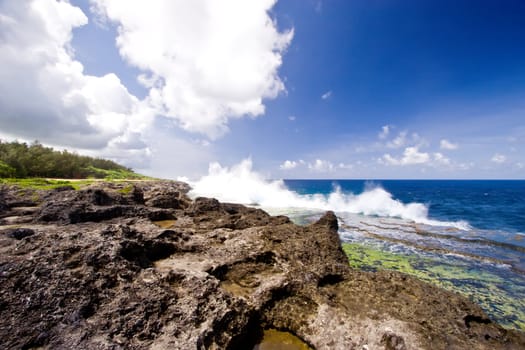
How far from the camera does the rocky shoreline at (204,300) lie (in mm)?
4277

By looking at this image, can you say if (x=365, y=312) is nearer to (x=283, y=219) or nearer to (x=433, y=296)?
(x=433, y=296)

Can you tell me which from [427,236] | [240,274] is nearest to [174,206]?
[240,274]

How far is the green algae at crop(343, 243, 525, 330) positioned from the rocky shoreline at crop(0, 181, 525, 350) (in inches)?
238

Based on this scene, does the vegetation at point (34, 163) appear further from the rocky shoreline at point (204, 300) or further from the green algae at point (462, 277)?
the green algae at point (462, 277)

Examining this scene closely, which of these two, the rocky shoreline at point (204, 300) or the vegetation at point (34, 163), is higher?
the vegetation at point (34, 163)

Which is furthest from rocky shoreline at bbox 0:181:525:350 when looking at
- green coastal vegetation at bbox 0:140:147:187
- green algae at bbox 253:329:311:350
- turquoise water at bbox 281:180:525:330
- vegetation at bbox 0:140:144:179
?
vegetation at bbox 0:140:144:179

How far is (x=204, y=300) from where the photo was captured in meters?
5.47

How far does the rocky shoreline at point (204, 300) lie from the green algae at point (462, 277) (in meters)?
6.04

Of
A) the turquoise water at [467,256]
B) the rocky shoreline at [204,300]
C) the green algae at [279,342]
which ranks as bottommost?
the turquoise water at [467,256]

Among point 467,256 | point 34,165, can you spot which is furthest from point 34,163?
point 467,256

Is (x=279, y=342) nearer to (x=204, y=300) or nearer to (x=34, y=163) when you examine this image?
(x=204, y=300)

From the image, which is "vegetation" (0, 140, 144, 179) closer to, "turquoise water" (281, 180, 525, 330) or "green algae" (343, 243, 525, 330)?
"green algae" (343, 243, 525, 330)

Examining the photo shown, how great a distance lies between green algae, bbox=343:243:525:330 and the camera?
994 centimetres

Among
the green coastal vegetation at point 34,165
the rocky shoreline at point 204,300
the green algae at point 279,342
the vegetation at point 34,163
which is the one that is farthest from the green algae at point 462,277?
the vegetation at point 34,163
